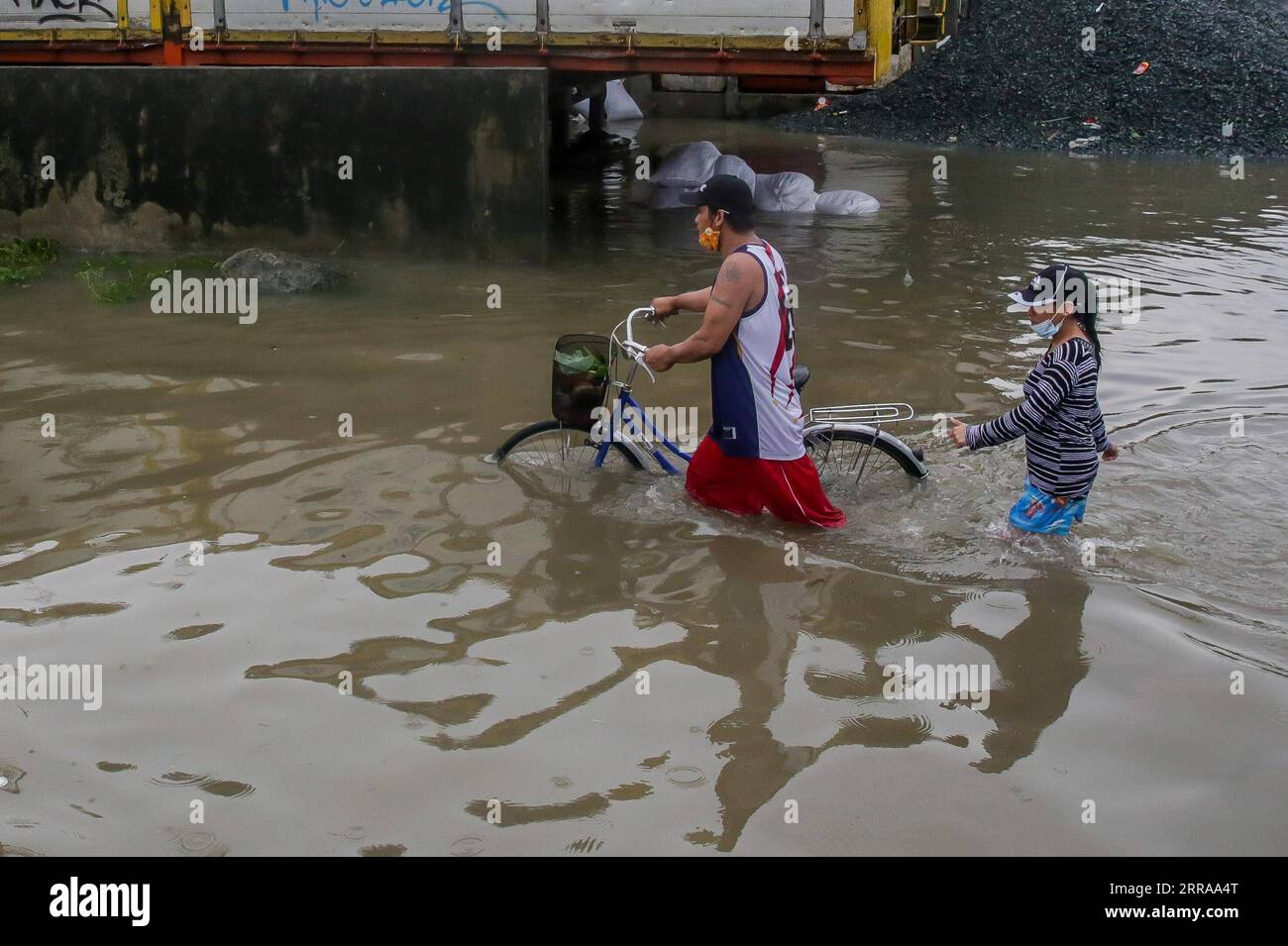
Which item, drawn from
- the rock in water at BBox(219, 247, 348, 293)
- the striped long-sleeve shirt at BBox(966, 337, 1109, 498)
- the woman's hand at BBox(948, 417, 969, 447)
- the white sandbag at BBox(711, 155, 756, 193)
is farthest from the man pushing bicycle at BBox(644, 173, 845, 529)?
the white sandbag at BBox(711, 155, 756, 193)

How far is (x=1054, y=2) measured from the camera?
2489 cm

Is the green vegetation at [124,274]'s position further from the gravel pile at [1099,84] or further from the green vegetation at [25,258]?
the gravel pile at [1099,84]

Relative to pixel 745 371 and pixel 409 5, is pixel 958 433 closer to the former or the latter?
pixel 745 371

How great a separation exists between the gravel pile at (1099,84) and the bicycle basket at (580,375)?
16.3 metres

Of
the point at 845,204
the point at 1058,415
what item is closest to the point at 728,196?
the point at 1058,415

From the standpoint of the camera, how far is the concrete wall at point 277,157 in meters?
11.3

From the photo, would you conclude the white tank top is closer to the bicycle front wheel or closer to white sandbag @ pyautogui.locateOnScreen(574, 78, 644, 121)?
the bicycle front wheel

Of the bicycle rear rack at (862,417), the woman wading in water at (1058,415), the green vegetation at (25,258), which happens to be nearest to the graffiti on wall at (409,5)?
the green vegetation at (25,258)

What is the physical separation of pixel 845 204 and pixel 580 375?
9.11 metres

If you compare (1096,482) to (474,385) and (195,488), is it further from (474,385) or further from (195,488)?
(195,488)

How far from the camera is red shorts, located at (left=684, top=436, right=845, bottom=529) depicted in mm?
5941

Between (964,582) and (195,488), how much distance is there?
12.6 feet

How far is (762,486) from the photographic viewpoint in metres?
5.99

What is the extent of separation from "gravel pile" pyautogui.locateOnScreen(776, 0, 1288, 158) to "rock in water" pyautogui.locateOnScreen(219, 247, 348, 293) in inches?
530
